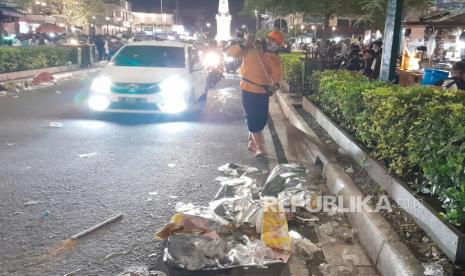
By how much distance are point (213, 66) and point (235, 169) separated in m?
12.3

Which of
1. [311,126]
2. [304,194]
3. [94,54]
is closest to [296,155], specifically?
[311,126]

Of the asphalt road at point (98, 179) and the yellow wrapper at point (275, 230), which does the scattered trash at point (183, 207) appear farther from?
the yellow wrapper at point (275, 230)

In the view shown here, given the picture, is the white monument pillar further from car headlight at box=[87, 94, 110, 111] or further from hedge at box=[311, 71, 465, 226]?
hedge at box=[311, 71, 465, 226]

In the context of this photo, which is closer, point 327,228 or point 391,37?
point 327,228

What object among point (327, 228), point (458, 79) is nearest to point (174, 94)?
point (458, 79)

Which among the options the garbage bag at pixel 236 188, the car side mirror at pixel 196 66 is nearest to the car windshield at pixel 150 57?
the car side mirror at pixel 196 66

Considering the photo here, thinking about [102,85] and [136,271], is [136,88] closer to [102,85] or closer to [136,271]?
[102,85]

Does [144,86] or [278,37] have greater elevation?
[278,37]

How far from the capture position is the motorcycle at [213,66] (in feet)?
55.8

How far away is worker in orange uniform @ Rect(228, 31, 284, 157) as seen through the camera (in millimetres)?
6395

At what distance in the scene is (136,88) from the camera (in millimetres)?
8602

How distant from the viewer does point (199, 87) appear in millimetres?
10562

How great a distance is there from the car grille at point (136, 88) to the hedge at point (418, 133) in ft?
12.9

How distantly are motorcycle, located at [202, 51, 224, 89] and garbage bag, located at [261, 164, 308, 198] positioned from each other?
12015mm
